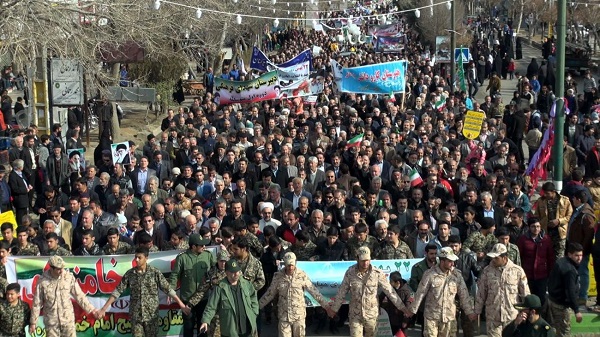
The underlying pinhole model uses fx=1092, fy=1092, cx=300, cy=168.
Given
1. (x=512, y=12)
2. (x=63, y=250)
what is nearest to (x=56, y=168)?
(x=63, y=250)

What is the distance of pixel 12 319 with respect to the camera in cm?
1095

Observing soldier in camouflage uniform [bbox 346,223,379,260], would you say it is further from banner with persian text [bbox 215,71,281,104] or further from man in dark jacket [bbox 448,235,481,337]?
banner with persian text [bbox 215,71,281,104]

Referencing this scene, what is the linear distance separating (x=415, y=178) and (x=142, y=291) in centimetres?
589

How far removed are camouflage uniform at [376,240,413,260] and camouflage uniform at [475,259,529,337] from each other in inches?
54.1

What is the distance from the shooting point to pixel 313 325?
12625mm

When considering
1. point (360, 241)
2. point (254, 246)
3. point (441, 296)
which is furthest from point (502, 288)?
point (254, 246)

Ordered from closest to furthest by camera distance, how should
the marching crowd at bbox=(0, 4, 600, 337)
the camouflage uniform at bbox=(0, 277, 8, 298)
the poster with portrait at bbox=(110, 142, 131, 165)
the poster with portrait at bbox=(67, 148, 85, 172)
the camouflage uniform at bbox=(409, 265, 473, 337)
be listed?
the camouflage uniform at bbox=(409, 265, 473, 337) → the marching crowd at bbox=(0, 4, 600, 337) → the camouflage uniform at bbox=(0, 277, 8, 298) → the poster with portrait at bbox=(110, 142, 131, 165) → the poster with portrait at bbox=(67, 148, 85, 172)

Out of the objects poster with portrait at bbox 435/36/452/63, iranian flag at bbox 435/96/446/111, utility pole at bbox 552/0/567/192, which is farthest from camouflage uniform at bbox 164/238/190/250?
poster with portrait at bbox 435/36/452/63

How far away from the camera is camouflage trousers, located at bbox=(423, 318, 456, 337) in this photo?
10984 millimetres

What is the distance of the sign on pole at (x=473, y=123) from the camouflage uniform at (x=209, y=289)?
9277mm

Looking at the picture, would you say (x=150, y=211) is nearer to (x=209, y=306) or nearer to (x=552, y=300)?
(x=209, y=306)

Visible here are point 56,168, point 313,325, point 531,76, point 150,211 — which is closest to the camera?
point 313,325

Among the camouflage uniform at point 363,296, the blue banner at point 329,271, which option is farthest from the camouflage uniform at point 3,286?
the camouflage uniform at point 363,296

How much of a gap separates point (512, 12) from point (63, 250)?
234 feet
